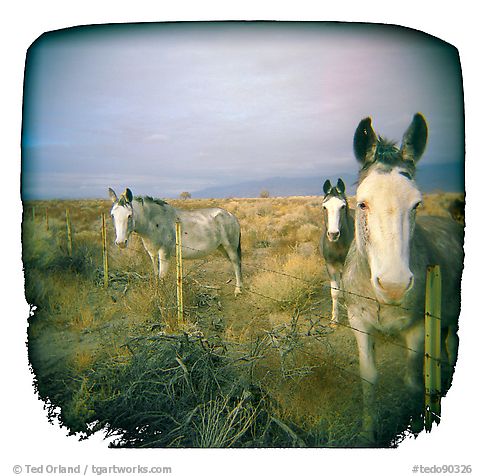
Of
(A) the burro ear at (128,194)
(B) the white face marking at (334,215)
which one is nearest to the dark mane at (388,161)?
(B) the white face marking at (334,215)

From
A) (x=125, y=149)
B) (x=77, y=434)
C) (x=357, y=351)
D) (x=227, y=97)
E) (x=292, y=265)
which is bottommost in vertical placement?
(x=77, y=434)

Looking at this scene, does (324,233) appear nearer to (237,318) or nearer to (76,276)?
(237,318)

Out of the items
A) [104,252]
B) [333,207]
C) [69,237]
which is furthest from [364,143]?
[69,237]

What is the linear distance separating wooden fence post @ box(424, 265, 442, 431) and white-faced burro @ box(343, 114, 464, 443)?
6 cm

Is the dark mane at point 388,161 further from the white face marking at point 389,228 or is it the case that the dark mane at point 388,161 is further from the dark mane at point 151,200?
the dark mane at point 151,200

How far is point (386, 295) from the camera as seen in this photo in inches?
159

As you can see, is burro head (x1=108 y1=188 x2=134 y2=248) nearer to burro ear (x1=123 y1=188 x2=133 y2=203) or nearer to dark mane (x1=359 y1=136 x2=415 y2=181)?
burro ear (x1=123 y1=188 x2=133 y2=203)

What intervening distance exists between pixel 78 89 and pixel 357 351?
3363 mm

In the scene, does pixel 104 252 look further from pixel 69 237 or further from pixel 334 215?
pixel 334 215

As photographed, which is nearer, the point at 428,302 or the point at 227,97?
the point at 428,302

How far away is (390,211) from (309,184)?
0.90 meters

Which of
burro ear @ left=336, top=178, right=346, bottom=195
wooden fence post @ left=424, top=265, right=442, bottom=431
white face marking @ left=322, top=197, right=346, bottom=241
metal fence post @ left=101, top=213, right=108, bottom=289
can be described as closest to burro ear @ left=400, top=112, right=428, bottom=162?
burro ear @ left=336, top=178, right=346, bottom=195

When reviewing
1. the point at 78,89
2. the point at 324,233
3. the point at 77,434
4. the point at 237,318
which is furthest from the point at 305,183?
the point at 77,434

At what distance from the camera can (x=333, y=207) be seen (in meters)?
4.64
